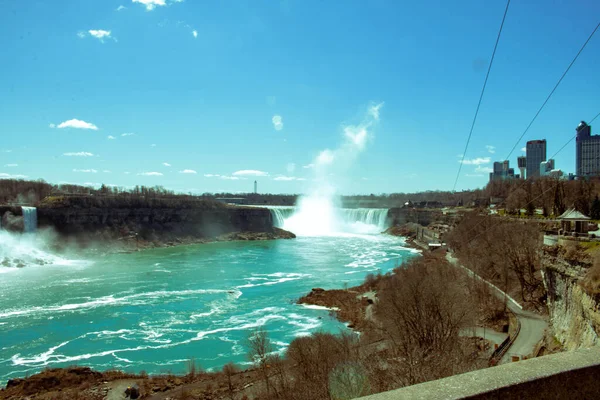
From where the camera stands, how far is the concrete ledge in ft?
6.65

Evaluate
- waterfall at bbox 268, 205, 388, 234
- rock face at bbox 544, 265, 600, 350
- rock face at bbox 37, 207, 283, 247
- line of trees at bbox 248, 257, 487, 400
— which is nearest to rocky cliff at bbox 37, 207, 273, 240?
rock face at bbox 37, 207, 283, 247

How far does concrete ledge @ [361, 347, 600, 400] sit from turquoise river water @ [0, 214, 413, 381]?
15470 millimetres

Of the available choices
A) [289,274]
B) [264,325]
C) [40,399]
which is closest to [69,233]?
[289,274]

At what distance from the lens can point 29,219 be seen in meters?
49.7

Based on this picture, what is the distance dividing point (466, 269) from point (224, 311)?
638 inches

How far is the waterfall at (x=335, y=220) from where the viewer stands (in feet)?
261

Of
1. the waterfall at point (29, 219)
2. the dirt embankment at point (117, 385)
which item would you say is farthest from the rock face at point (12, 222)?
the dirt embankment at point (117, 385)

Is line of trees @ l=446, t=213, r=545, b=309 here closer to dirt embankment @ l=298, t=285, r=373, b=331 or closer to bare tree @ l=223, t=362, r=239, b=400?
dirt embankment @ l=298, t=285, r=373, b=331

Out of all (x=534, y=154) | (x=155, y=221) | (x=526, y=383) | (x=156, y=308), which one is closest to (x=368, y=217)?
(x=155, y=221)

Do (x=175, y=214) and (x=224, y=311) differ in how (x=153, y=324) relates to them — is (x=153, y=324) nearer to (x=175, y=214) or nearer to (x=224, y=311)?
(x=224, y=311)

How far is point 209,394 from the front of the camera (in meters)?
13.3

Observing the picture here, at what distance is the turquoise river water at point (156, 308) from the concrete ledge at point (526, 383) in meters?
15.5

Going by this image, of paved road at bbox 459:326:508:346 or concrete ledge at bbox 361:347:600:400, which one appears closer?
concrete ledge at bbox 361:347:600:400

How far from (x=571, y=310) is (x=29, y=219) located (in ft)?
177
